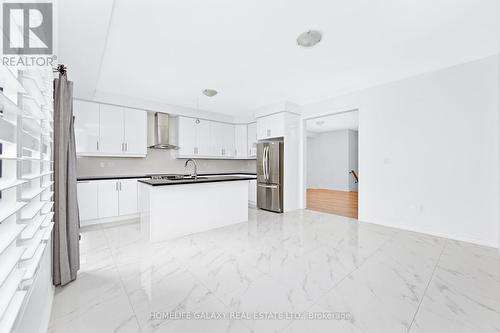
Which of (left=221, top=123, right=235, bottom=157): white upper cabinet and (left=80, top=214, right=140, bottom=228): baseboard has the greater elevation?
(left=221, top=123, right=235, bottom=157): white upper cabinet

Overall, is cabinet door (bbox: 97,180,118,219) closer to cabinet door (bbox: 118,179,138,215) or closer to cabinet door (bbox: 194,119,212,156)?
cabinet door (bbox: 118,179,138,215)

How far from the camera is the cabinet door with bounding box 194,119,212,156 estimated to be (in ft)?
19.2

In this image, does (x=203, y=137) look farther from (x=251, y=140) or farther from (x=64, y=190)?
(x=64, y=190)

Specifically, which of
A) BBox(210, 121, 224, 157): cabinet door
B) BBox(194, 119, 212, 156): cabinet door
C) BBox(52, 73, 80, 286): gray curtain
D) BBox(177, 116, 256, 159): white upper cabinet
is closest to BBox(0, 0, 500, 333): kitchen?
BBox(52, 73, 80, 286): gray curtain

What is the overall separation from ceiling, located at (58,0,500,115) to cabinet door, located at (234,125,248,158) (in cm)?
250

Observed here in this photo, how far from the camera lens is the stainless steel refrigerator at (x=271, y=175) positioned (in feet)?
16.6

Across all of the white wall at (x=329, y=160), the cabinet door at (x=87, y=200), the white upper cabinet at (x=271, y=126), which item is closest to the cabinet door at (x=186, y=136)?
the white upper cabinet at (x=271, y=126)

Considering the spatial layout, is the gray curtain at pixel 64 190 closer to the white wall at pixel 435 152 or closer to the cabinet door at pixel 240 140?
the white wall at pixel 435 152

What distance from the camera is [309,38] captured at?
2.53m

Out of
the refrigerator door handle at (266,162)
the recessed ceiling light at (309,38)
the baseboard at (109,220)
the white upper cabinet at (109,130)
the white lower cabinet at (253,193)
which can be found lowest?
the baseboard at (109,220)

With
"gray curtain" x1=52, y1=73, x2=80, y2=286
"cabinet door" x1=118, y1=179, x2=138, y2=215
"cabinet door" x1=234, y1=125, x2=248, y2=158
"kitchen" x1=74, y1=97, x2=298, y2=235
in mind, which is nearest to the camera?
"gray curtain" x1=52, y1=73, x2=80, y2=286

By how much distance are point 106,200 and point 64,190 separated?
2.57 metres

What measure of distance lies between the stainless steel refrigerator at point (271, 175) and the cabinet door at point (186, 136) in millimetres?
1755

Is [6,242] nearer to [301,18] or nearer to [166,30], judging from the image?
[166,30]
